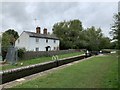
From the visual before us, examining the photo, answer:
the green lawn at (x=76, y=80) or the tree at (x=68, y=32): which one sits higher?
the tree at (x=68, y=32)

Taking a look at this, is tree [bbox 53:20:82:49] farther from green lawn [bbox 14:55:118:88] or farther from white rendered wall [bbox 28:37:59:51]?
green lawn [bbox 14:55:118:88]

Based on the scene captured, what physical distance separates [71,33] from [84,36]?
4.79 m

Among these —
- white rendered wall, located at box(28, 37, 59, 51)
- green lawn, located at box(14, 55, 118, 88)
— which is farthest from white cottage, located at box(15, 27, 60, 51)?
green lawn, located at box(14, 55, 118, 88)

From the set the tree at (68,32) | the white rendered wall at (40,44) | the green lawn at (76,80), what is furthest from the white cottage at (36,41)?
the green lawn at (76,80)

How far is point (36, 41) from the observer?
48.3 metres

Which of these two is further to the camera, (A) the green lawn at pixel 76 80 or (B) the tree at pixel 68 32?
(B) the tree at pixel 68 32

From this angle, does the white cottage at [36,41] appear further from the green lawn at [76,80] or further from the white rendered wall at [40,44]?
the green lawn at [76,80]

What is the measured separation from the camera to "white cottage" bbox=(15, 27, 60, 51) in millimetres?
46406

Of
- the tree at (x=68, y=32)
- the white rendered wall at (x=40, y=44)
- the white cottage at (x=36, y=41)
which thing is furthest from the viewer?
the tree at (x=68, y=32)

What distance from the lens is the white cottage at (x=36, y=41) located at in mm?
46406

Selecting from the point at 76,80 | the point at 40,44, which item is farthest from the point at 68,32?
the point at 76,80

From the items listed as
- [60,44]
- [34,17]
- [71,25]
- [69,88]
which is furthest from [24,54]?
[71,25]

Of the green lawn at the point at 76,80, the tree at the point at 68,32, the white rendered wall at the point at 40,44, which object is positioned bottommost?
the green lawn at the point at 76,80

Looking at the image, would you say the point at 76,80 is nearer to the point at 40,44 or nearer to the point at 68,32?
the point at 40,44
